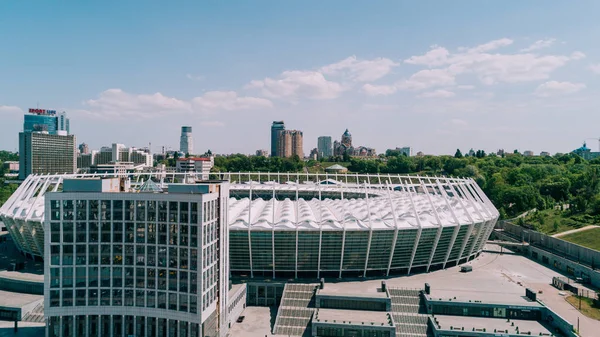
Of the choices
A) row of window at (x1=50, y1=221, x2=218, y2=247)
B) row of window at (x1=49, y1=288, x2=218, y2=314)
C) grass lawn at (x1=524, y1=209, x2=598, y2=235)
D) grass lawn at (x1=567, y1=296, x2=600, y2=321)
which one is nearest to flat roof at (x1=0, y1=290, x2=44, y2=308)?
row of window at (x1=49, y1=288, x2=218, y2=314)

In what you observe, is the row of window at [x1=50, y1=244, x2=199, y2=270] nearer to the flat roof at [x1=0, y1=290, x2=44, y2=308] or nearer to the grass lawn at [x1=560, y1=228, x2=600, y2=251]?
the flat roof at [x1=0, y1=290, x2=44, y2=308]

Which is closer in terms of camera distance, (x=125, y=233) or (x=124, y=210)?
(x=124, y=210)

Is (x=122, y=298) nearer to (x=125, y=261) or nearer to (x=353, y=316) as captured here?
(x=125, y=261)

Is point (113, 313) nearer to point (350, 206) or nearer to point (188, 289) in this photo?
point (188, 289)

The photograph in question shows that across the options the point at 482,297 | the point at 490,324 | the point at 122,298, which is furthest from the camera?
the point at 482,297

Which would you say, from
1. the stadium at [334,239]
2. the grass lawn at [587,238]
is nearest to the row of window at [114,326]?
the stadium at [334,239]

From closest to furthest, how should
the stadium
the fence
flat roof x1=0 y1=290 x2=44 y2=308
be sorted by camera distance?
flat roof x1=0 y1=290 x2=44 y2=308
the stadium
the fence

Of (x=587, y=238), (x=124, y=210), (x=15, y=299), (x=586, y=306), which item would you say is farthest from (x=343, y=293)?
(x=587, y=238)
